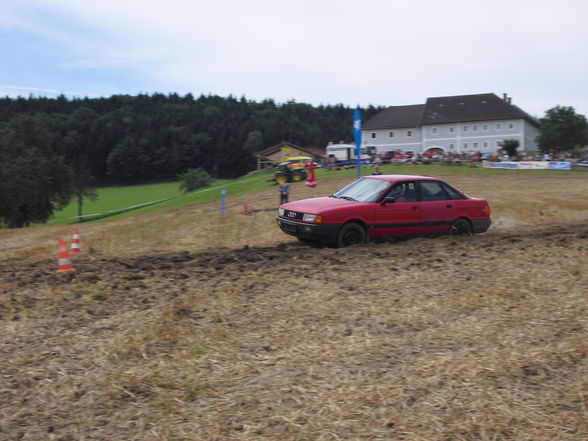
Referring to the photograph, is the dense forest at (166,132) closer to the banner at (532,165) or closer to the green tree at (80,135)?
the green tree at (80,135)

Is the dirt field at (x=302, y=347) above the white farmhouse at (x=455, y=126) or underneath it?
underneath

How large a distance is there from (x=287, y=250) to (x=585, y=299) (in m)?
5.10

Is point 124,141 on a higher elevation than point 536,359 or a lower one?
higher

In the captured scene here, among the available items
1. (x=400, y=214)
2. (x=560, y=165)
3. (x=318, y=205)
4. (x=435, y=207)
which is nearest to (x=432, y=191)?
(x=435, y=207)

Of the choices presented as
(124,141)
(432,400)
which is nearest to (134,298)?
(432,400)

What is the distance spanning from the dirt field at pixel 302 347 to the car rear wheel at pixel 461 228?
6.83 ft

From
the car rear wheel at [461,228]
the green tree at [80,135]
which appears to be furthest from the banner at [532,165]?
the green tree at [80,135]

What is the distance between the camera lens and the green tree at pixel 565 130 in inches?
2719

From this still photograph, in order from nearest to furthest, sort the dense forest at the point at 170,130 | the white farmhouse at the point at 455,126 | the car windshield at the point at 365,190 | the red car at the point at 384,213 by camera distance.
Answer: the red car at the point at 384,213 → the car windshield at the point at 365,190 → the white farmhouse at the point at 455,126 → the dense forest at the point at 170,130

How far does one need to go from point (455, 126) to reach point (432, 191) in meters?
79.3

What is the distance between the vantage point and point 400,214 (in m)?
10.8

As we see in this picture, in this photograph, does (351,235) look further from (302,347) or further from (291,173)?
(291,173)

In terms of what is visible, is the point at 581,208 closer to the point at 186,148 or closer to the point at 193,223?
the point at 193,223

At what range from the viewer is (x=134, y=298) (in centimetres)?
670
